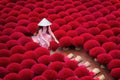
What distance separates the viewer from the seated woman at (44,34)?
189cm

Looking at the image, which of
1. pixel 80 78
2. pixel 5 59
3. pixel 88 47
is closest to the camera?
pixel 80 78

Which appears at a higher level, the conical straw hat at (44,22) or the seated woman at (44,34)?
the conical straw hat at (44,22)

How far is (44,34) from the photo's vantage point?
6.46 ft

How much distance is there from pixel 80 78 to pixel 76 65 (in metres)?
0.13

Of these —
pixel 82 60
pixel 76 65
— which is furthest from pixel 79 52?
pixel 76 65

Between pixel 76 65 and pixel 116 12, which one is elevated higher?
pixel 116 12

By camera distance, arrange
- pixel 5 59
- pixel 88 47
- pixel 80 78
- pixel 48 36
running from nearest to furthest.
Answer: pixel 80 78
pixel 5 59
pixel 88 47
pixel 48 36

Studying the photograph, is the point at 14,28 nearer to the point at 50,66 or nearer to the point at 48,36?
the point at 48,36

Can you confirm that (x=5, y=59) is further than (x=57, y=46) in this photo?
No

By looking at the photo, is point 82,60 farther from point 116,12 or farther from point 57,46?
point 116,12

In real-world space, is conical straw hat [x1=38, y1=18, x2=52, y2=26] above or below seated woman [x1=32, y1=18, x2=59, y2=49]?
above

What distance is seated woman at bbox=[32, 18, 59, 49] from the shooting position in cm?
189

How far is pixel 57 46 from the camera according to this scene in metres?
1.83

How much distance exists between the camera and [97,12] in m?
2.15
